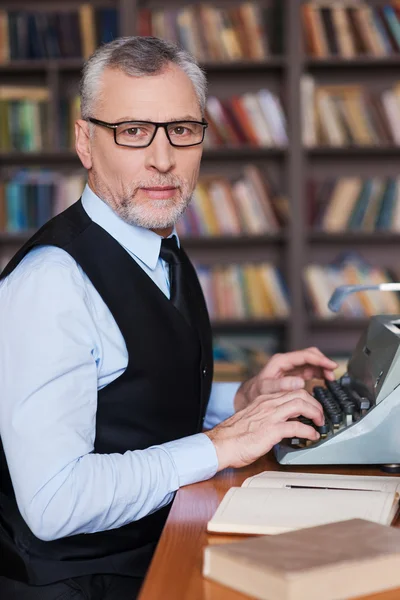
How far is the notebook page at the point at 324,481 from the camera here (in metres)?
1.20

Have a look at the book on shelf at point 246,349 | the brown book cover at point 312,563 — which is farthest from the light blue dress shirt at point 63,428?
the book on shelf at point 246,349

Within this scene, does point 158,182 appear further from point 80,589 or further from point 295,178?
point 295,178

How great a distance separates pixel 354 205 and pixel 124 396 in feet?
8.84

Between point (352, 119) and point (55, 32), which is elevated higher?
point (55, 32)

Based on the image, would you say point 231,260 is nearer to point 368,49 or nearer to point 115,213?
point 368,49

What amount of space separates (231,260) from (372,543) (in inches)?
131

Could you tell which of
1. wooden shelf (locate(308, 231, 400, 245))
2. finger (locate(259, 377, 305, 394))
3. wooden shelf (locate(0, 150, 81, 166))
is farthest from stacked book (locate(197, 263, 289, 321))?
finger (locate(259, 377, 305, 394))

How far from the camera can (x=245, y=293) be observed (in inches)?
155

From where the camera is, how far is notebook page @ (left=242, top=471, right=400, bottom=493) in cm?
120

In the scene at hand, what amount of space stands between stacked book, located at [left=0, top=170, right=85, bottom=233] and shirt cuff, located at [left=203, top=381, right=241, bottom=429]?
2.22m

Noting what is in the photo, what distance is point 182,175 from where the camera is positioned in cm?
153

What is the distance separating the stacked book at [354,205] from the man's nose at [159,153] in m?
2.48

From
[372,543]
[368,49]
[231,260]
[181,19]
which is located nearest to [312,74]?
[368,49]

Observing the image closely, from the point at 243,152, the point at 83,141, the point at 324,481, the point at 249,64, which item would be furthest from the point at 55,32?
the point at 324,481
